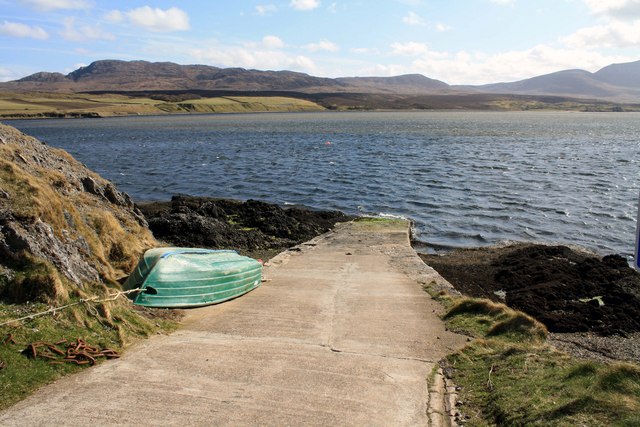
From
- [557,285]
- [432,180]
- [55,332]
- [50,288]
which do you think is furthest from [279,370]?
[432,180]

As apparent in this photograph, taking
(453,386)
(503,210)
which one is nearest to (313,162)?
(503,210)

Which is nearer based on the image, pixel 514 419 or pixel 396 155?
pixel 514 419

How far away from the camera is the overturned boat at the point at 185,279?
11.4 meters

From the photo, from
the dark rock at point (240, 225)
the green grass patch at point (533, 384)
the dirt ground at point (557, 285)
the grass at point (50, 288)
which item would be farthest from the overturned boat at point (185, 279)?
the dirt ground at point (557, 285)

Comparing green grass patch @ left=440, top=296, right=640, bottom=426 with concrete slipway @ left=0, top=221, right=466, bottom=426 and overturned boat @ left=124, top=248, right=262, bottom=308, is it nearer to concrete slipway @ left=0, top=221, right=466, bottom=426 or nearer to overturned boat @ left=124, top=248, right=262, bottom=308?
concrete slipway @ left=0, top=221, right=466, bottom=426

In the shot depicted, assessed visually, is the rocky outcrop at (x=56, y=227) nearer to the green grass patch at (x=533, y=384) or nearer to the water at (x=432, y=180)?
the green grass patch at (x=533, y=384)

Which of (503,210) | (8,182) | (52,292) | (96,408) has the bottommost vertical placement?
(503,210)

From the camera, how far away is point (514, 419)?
21.7 feet

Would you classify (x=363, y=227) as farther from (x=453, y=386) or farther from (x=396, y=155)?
(x=396, y=155)

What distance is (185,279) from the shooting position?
11.8 meters

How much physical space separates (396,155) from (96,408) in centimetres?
5673

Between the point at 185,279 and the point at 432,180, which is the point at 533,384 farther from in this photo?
the point at 432,180

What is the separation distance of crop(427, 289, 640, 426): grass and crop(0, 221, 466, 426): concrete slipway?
474 mm

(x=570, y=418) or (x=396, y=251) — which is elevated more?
(x=570, y=418)
